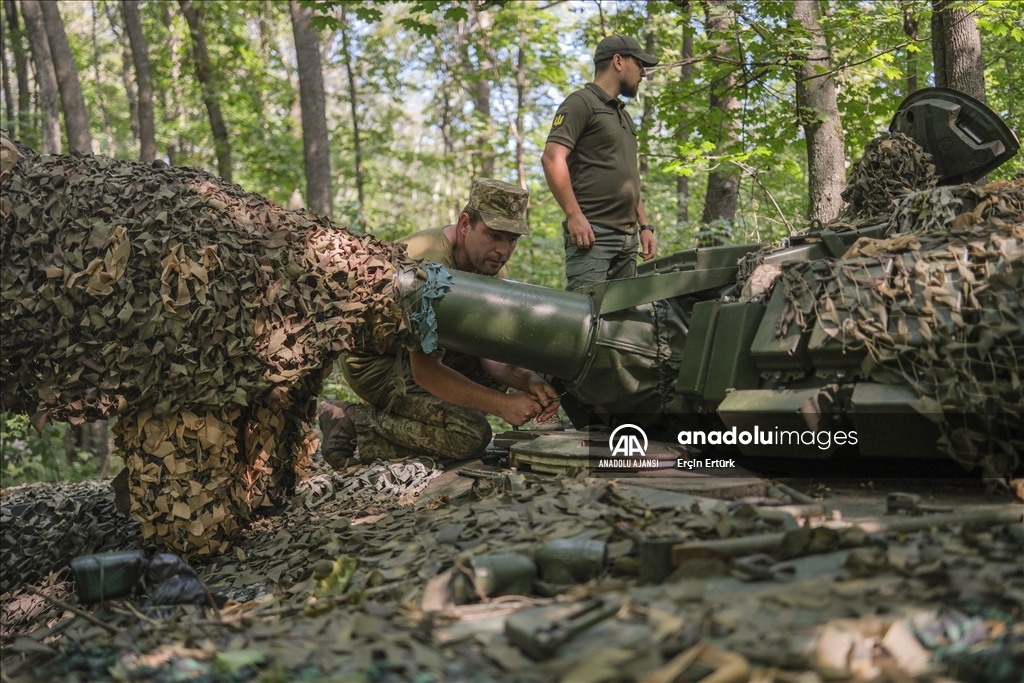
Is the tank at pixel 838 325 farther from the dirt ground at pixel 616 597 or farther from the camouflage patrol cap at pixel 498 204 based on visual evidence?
the camouflage patrol cap at pixel 498 204

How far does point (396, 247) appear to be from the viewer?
5035 millimetres

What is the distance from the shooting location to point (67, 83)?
11.7 meters

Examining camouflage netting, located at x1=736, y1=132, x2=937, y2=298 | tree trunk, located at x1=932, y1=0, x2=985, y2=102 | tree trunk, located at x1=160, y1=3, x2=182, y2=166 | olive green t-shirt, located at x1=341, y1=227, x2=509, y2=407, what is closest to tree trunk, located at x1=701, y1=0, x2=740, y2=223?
tree trunk, located at x1=932, y1=0, x2=985, y2=102

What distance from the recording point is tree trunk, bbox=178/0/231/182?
15.4 m

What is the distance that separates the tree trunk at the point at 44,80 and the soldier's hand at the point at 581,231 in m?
8.60

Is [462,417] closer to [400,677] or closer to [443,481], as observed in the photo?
[443,481]

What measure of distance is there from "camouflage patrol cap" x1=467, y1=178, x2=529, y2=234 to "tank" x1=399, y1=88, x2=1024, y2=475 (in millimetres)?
698

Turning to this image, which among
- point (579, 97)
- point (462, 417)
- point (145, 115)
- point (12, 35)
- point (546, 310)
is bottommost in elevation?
point (462, 417)

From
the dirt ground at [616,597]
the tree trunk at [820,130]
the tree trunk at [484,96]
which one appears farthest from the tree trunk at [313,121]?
the dirt ground at [616,597]

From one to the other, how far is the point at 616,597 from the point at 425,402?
3124mm

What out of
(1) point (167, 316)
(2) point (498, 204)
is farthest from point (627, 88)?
(1) point (167, 316)

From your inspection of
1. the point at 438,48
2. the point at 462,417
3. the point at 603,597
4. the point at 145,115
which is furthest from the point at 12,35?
the point at 603,597

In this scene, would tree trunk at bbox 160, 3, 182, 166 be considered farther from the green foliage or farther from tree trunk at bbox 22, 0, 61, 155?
the green foliage

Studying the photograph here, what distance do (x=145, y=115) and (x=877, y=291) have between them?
11.7 m
